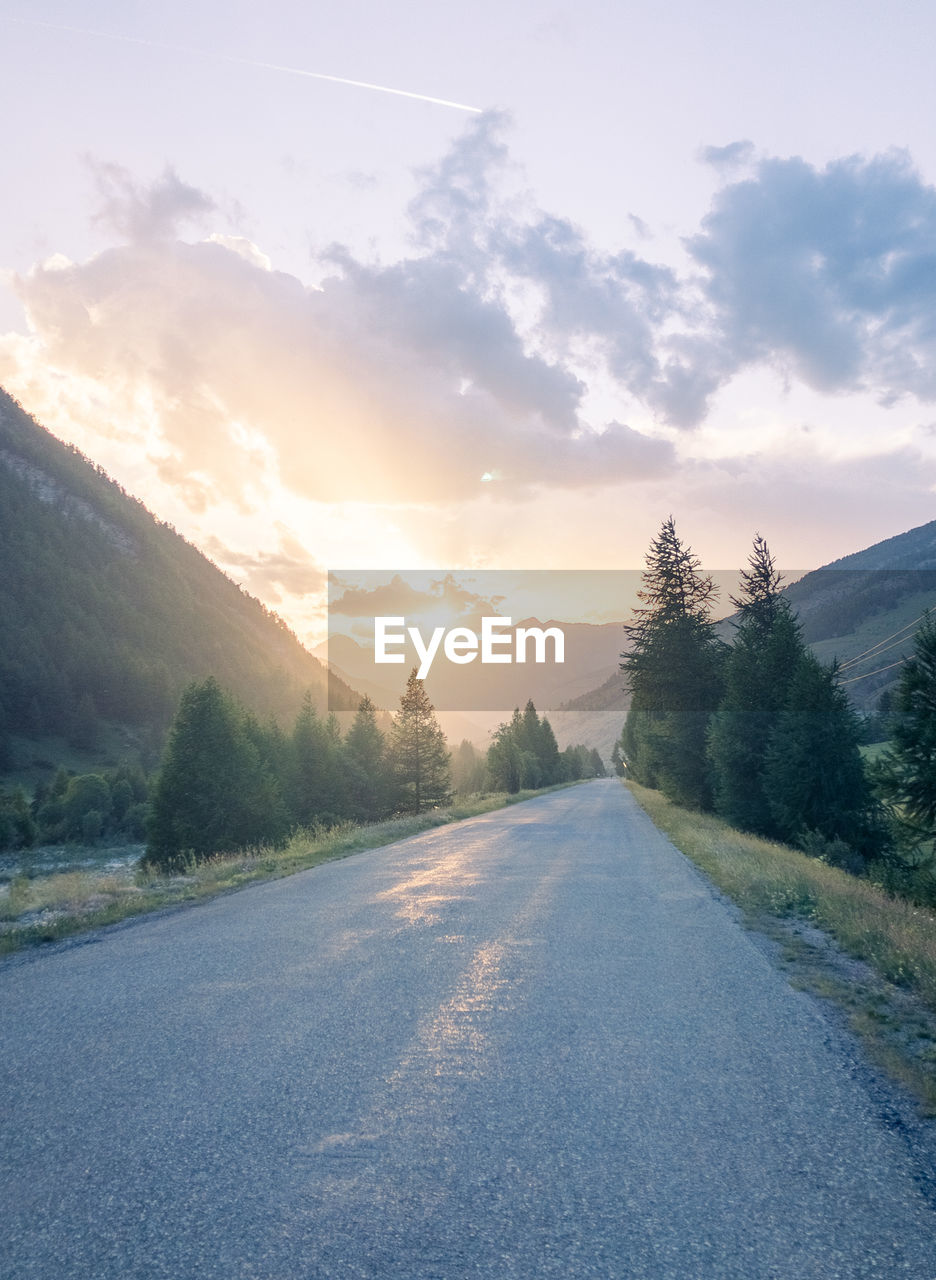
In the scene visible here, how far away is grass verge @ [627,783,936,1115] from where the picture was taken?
5984 mm

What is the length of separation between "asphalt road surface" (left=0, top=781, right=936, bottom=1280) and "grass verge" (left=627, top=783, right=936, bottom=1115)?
423mm

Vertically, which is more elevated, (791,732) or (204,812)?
(791,732)

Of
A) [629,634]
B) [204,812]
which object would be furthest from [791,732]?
[204,812]

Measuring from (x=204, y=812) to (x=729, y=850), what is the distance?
98.7 feet

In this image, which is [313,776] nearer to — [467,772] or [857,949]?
[857,949]

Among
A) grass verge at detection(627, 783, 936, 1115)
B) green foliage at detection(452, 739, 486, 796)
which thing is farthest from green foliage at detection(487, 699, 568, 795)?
grass verge at detection(627, 783, 936, 1115)

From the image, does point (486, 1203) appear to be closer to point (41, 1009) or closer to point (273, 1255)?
point (273, 1255)

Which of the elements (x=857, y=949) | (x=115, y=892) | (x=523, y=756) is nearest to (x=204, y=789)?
(x=115, y=892)

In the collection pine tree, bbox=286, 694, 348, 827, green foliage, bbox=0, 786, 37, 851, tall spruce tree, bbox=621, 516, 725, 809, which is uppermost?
tall spruce tree, bbox=621, 516, 725, 809

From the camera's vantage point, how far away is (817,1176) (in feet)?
12.9

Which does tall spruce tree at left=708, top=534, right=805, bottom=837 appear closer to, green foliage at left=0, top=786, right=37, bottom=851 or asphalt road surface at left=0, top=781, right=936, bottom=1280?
asphalt road surface at left=0, top=781, right=936, bottom=1280

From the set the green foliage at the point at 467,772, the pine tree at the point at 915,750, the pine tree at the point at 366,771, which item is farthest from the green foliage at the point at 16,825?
the pine tree at the point at 915,750

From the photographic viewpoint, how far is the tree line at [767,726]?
1628 cm

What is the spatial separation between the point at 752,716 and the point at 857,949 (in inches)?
878
